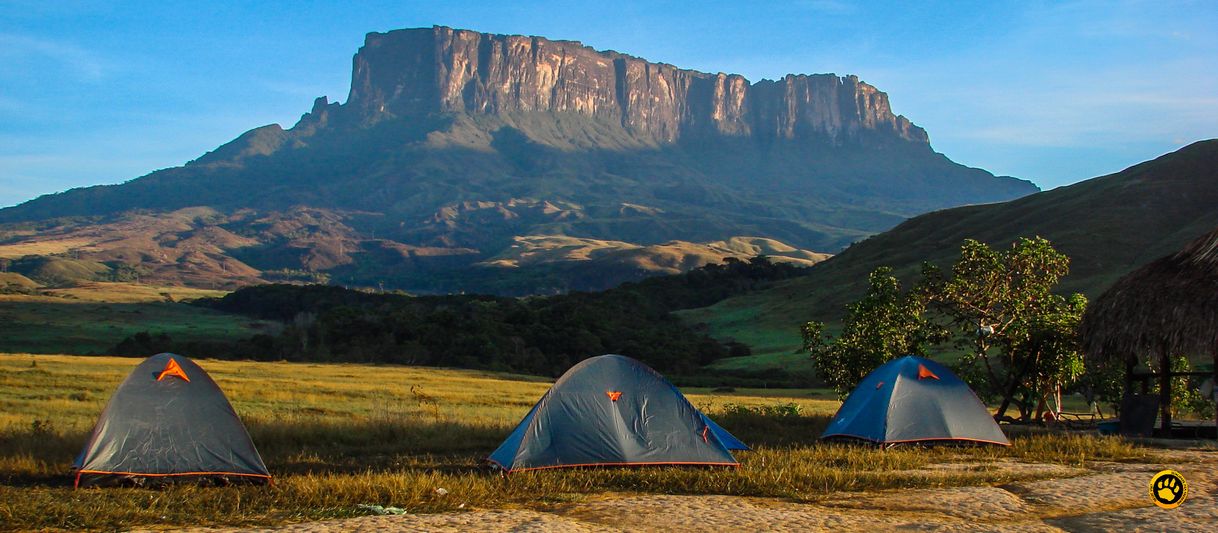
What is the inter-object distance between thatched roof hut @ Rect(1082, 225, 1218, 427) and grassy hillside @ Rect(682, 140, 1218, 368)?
4636 cm

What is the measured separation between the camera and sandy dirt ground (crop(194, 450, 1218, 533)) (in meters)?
11.2

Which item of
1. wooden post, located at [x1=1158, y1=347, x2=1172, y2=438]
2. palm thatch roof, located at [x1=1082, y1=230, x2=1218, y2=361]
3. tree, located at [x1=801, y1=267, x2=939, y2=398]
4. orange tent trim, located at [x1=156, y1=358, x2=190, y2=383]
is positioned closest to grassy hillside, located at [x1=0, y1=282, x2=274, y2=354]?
tree, located at [x1=801, y1=267, x2=939, y2=398]

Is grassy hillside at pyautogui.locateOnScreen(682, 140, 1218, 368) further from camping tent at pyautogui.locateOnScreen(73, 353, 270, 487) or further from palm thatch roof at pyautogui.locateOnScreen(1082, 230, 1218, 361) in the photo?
camping tent at pyautogui.locateOnScreen(73, 353, 270, 487)

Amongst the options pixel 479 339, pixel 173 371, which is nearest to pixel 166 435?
pixel 173 371

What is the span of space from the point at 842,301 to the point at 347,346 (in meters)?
43.4

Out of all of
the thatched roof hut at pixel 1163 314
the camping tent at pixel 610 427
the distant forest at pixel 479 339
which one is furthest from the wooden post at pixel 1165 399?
the distant forest at pixel 479 339

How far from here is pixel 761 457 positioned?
1658 cm

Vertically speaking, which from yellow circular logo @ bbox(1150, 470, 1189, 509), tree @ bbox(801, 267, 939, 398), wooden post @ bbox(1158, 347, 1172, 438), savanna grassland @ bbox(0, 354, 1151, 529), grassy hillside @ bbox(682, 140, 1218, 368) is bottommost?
savanna grassland @ bbox(0, 354, 1151, 529)

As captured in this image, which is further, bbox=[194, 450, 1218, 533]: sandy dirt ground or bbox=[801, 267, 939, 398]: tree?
bbox=[801, 267, 939, 398]: tree

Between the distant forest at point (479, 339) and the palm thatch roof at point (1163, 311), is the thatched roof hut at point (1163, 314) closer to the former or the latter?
the palm thatch roof at point (1163, 311)

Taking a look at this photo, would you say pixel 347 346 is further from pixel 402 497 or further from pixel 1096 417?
pixel 402 497

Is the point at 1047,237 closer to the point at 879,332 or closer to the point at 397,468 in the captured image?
the point at 879,332

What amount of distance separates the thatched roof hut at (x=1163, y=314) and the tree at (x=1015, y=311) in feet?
3.42

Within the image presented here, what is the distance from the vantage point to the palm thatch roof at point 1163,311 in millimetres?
19516
